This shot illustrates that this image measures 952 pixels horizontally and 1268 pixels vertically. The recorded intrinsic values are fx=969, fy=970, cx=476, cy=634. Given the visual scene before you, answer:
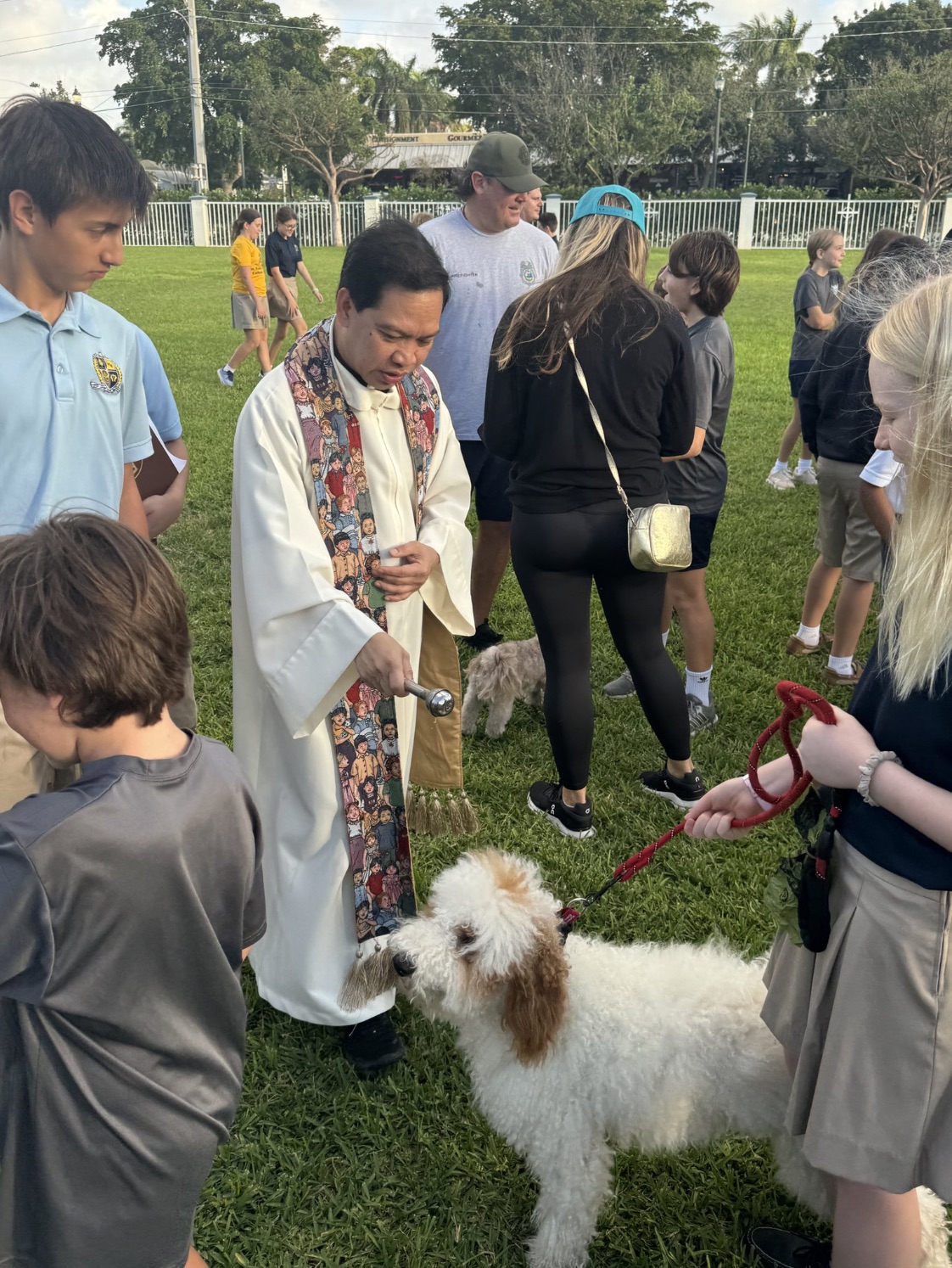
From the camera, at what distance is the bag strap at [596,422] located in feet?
10.5

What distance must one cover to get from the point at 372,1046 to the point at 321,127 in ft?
194

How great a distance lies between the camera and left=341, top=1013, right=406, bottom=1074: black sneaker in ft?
8.96

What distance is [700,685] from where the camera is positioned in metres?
4.68

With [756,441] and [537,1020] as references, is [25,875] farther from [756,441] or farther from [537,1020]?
[756,441]

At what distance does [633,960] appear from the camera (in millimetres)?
2316

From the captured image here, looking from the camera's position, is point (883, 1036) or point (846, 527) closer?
point (883, 1036)

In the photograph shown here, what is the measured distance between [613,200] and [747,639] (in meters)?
2.86

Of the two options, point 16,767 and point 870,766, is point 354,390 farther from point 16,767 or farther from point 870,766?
point 870,766

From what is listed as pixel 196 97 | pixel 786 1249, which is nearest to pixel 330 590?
pixel 786 1249

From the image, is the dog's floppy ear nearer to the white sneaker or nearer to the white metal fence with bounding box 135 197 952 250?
the white sneaker

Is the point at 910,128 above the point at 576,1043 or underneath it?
above

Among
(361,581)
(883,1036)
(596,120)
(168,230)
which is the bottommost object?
(883,1036)

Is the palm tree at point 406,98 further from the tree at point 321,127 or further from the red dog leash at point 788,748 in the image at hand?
→ the red dog leash at point 788,748

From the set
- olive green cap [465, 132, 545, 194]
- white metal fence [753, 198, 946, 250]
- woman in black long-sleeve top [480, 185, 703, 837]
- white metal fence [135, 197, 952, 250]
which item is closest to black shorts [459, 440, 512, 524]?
olive green cap [465, 132, 545, 194]
